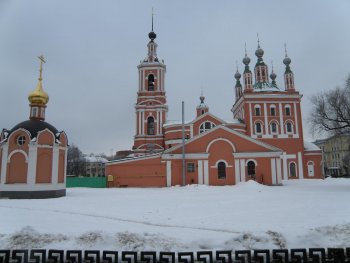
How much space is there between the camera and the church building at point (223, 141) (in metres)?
28.1

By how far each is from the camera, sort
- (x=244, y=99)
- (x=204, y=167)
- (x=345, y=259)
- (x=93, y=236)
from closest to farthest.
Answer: (x=345, y=259) → (x=93, y=236) → (x=204, y=167) → (x=244, y=99)

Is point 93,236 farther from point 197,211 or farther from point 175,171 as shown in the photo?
point 175,171

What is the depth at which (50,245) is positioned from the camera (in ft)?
23.2

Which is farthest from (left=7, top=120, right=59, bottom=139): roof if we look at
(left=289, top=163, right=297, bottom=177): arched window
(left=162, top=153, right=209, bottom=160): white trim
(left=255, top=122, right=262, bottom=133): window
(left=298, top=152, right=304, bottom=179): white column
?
(left=298, top=152, right=304, bottom=179): white column

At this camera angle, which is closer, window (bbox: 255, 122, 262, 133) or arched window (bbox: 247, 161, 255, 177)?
arched window (bbox: 247, 161, 255, 177)

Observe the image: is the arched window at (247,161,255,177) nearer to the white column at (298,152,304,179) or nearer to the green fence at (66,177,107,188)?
the white column at (298,152,304,179)

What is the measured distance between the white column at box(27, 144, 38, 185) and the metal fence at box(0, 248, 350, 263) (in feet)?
45.7

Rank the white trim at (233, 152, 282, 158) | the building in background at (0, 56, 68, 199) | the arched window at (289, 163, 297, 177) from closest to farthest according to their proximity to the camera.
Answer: the building in background at (0, 56, 68, 199), the white trim at (233, 152, 282, 158), the arched window at (289, 163, 297, 177)

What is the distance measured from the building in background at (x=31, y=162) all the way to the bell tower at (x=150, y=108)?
817 inches

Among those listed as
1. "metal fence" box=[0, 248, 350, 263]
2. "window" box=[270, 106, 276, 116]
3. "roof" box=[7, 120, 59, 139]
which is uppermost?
"window" box=[270, 106, 276, 116]

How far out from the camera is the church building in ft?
92.3

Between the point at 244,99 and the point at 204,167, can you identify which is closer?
the point at 204,167

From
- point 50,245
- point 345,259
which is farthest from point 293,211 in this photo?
point 50,245

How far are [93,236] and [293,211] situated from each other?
8.39m
